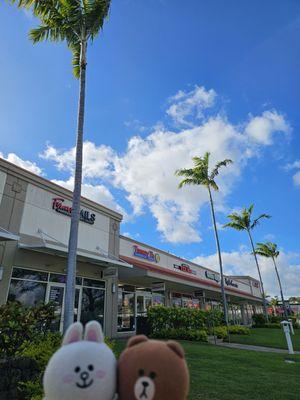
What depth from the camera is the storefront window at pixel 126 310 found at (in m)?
18.4

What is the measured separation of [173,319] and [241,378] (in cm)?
837

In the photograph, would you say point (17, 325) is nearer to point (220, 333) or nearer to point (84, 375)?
point (84, 375)

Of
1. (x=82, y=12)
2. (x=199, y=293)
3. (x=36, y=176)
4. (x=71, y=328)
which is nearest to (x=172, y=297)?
(x=199, y=293)

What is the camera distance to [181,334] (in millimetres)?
14703

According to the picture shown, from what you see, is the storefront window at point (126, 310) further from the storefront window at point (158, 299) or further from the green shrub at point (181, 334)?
the green shrub at point (181, 334)

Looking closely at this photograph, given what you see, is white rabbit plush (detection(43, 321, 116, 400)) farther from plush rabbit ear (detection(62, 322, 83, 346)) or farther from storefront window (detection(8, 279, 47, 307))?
storefront window (detection(8, 279, 47, 307))

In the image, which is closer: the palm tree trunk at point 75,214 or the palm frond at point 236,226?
the palm tree trunk at point 75,214

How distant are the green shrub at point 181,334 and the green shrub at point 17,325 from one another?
9145 millimetres

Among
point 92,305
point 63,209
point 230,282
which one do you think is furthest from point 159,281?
point 230,282

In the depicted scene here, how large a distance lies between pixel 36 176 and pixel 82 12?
6682 millimetres

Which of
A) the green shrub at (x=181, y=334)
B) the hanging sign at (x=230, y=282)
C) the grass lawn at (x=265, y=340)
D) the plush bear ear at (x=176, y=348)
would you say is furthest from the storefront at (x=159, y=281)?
the plush bear ear at (x=176, y=348)

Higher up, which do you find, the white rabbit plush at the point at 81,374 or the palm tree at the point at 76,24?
the palm tree at the point at 76,24

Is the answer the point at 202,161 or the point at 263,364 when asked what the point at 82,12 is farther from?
the point at 202,161

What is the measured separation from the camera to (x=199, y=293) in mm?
23906
